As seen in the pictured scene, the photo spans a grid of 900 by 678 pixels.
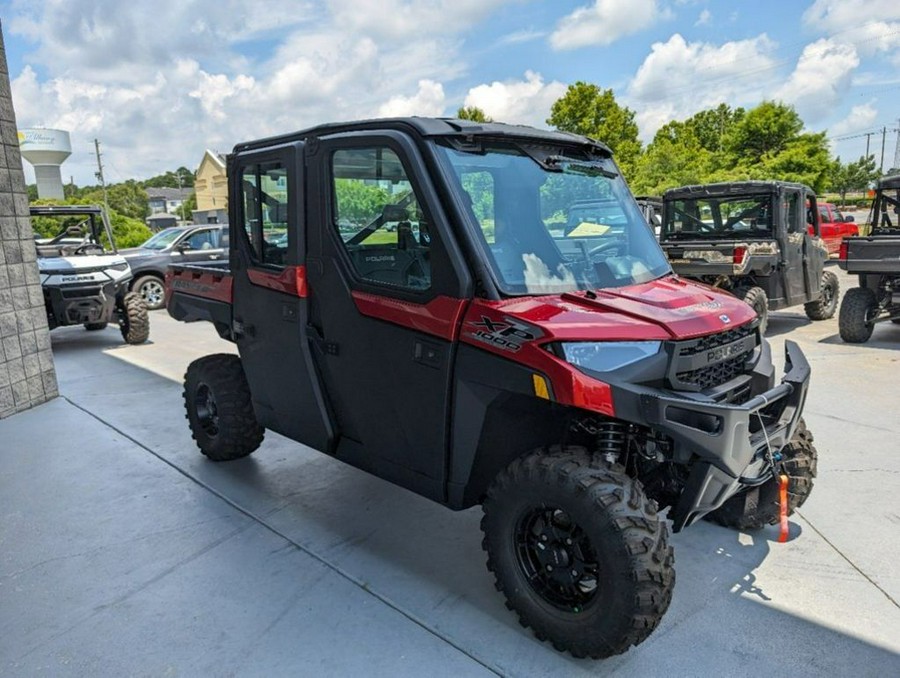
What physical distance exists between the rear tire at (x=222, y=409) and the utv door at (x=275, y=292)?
0.38m

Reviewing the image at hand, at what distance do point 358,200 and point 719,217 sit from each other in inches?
290

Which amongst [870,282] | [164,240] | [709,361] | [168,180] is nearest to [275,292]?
[709,361]

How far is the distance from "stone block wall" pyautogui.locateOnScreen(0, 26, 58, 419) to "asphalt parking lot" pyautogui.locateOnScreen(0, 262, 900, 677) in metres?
1.26

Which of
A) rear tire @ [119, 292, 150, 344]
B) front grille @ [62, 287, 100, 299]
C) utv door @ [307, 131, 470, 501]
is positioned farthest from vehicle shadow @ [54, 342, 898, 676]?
rear tire @ [119, 292, 150, 344]

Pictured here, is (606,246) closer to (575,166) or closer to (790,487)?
(575,166)

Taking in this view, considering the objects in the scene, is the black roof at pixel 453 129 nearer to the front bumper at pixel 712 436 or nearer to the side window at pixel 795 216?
the front bumper at pixel 712 436

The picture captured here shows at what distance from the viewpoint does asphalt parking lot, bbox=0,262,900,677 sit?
2.47 metres

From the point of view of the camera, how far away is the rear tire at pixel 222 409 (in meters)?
4.18

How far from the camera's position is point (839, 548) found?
10.5 feet

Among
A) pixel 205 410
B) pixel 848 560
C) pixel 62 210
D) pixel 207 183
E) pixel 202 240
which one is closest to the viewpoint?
pixel 848 560

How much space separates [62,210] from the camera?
26.8ft

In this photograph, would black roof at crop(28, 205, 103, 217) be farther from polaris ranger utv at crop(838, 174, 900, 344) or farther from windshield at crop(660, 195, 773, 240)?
polaris ranger utv at crop(838, 174, 900, 344)

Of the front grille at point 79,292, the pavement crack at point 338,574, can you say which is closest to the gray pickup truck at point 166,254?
the front grille at point 79,292

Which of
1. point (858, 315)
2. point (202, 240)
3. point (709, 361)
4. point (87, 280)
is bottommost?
point (858, 315)
